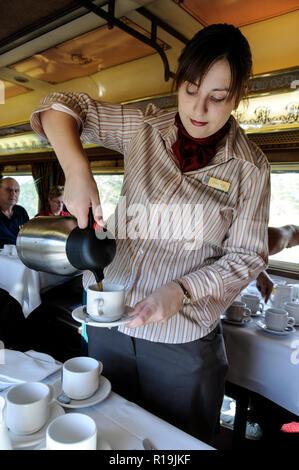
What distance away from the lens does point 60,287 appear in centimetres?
377

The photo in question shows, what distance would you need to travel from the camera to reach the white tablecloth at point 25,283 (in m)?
3.36

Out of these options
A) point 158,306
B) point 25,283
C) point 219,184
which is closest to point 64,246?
point 158,306

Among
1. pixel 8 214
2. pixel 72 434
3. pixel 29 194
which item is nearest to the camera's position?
pixel 72 434

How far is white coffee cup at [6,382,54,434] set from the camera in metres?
0.76

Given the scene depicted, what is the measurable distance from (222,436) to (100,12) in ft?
11.3

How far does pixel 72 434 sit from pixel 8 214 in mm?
4577

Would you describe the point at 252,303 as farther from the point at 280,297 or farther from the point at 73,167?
the point at 73,167

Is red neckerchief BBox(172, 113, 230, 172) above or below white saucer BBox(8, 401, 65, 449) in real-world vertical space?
above

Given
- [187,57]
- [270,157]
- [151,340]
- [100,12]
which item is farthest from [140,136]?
[270,157]

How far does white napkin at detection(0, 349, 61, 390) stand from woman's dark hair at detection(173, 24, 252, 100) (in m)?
0.99

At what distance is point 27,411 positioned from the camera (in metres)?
0.76

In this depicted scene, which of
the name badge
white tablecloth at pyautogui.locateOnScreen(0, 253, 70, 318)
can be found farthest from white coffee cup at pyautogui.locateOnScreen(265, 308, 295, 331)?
white tablecloth at pyautogui.locateOnScreen(0, 253, 70, 318)

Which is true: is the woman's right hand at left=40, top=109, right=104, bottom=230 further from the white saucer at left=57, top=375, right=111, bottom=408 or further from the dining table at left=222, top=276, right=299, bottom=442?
the dining table at left=222, top=276, right=299, bottom=442

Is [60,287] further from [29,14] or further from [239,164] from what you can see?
[239,164]
